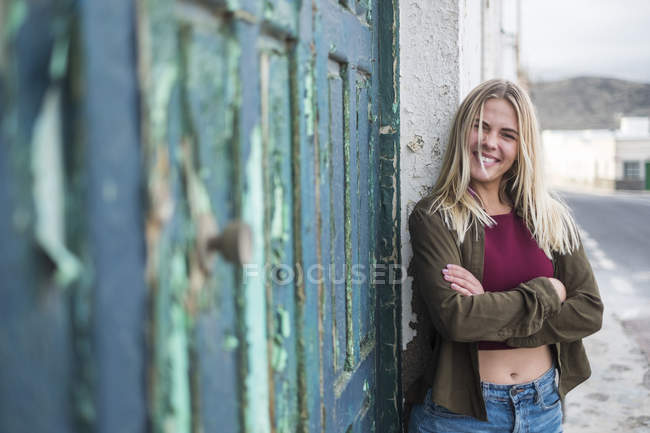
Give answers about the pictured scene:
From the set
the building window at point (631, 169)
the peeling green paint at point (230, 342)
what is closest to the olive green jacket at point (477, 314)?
the peeling green paint at point (230, 342)

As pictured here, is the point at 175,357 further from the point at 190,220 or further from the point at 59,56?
the point at 59,56

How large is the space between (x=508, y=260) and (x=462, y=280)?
0.25m

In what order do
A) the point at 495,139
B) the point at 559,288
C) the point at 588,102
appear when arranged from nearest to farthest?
the point at 559,288
the point at 495,139
the point at 588,102

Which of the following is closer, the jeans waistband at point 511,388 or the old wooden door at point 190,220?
the old wooden door at point 190,220

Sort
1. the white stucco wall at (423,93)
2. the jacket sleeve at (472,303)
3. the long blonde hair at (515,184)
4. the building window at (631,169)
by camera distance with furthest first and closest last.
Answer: the building window at (631,169), the white stucco wall at (423,93), the long blonde hair at (515,184), the jacket sleeve at (472,303)

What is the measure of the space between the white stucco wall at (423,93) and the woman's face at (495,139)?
0.50 ft

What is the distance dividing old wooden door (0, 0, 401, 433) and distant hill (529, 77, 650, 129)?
159 feet

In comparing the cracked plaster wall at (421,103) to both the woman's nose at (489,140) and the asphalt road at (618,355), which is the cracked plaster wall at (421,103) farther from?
the asphalt road at (618,355)

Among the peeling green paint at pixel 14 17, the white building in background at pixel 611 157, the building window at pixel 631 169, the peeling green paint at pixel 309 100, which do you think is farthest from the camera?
the building window at pixel 631 169

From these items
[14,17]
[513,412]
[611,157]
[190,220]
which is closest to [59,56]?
[14,17]

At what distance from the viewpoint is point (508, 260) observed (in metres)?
1.97

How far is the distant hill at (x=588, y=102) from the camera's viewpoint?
154 feet

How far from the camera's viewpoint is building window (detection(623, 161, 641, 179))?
129ft

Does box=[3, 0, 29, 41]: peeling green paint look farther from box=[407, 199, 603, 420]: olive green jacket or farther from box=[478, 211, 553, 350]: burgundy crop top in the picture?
box=[478, 211, 553, 350]: burgundy crop top
